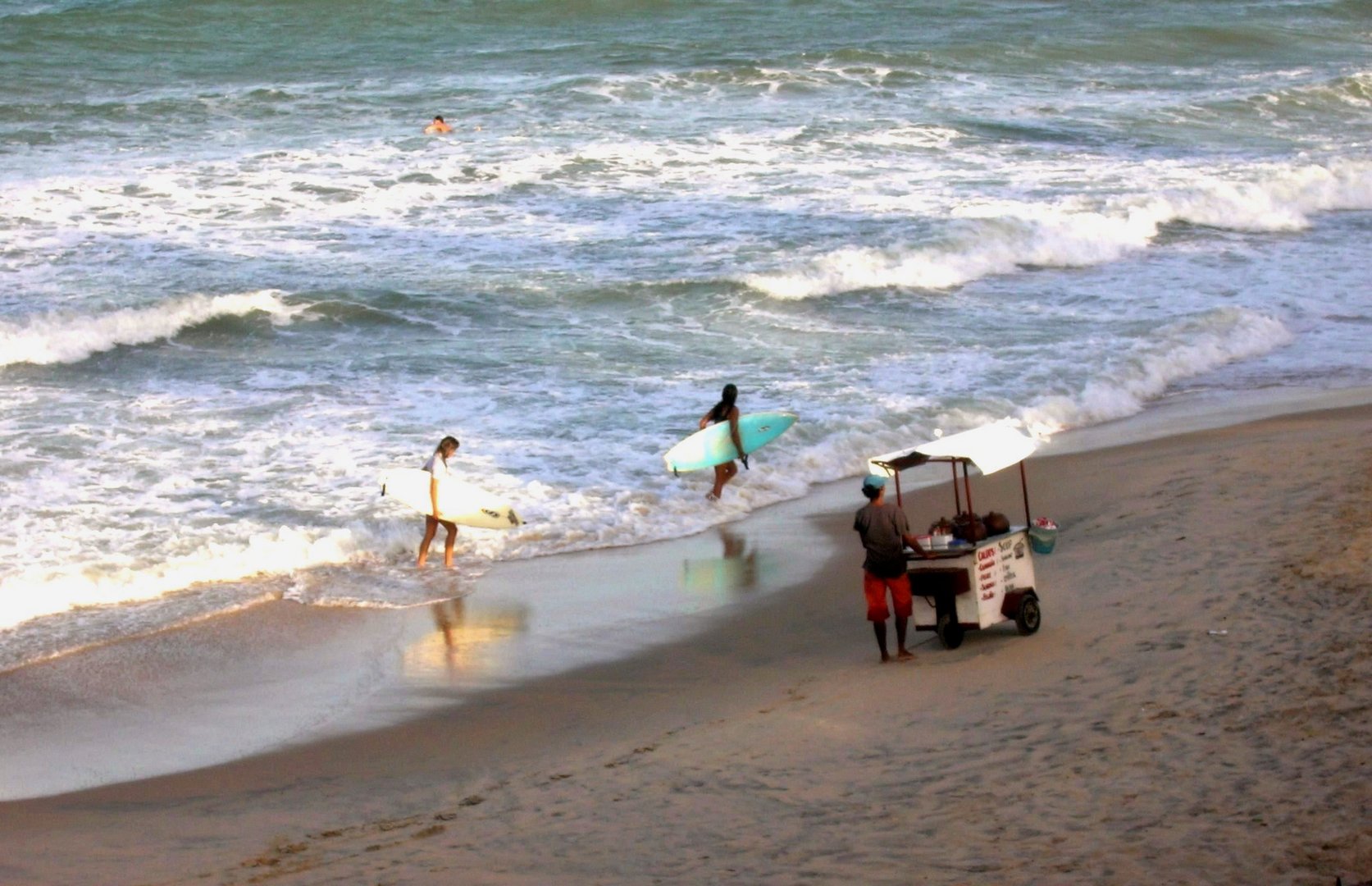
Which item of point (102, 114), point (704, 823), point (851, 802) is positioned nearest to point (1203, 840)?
point (851, 802)

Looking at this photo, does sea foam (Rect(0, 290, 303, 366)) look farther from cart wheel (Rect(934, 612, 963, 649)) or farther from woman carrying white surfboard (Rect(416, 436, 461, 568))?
cart wheel (Rect(934, 612, 963, 649))

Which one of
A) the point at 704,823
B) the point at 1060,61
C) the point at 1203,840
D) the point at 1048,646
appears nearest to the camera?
the point at 1203,840

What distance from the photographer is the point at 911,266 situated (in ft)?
71.4

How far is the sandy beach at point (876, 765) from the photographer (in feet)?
21.1

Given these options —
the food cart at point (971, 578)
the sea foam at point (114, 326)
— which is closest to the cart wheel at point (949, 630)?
the food cart at point (971, 578)

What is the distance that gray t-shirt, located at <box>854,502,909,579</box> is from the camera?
9.25 m

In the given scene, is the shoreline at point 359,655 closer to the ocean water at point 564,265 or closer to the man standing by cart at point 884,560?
the ocean water at point 564,265

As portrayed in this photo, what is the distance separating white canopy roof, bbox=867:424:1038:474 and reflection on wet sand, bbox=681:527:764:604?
1697mm

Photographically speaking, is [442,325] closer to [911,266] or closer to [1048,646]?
[911,266]

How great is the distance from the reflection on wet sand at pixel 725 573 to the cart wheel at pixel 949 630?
201 cm

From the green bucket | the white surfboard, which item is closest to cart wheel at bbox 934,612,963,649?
the green bucket

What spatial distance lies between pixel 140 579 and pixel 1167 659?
714cm

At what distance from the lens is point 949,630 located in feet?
31.3

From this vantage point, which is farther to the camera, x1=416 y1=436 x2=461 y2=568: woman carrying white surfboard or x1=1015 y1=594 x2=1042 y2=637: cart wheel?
x1=416 y1=436 x2=461 y2=568: woman carrying white surfboard
